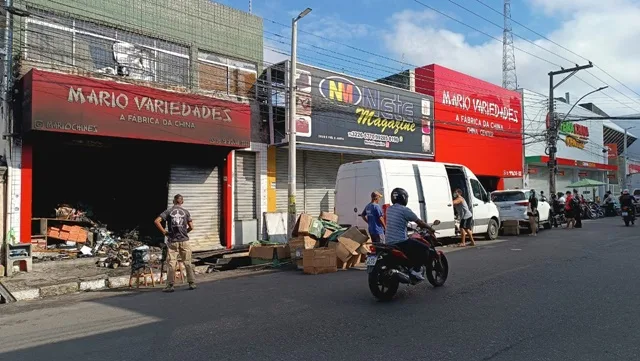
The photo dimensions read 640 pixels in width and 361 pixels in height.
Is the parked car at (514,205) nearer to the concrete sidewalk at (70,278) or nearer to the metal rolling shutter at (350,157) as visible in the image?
the metal rolling shutter at (350,157)

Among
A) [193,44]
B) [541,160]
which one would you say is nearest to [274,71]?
[193,44]

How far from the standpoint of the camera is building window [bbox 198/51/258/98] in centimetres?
1482

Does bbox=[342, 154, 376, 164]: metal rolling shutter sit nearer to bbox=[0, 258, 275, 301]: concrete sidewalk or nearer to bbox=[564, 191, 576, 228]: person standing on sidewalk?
bbox=[0, 258, 275, 301]: concrete sidewalk

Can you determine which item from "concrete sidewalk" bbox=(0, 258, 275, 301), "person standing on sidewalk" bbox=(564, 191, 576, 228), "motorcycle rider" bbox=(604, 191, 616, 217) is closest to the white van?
"concrete sidewalk" bbox=(0, 258, 275, 301)

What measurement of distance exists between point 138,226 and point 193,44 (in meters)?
5.56

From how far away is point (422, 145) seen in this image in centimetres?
2100

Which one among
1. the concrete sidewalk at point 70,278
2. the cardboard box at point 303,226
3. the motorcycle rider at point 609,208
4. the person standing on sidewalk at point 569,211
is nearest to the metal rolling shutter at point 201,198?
the concrete sidewalk at point 70,278

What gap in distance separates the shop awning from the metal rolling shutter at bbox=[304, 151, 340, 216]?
16.6m

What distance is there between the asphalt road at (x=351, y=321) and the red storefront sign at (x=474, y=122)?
45.0 feet

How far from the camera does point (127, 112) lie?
38.7 feet

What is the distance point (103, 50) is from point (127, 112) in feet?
7.04

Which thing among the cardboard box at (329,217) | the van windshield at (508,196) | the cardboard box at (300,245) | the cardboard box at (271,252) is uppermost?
the van windshield at (508,196)

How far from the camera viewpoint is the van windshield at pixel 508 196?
1830 cm

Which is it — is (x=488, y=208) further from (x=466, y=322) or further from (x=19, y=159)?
(x=19, y=159)
